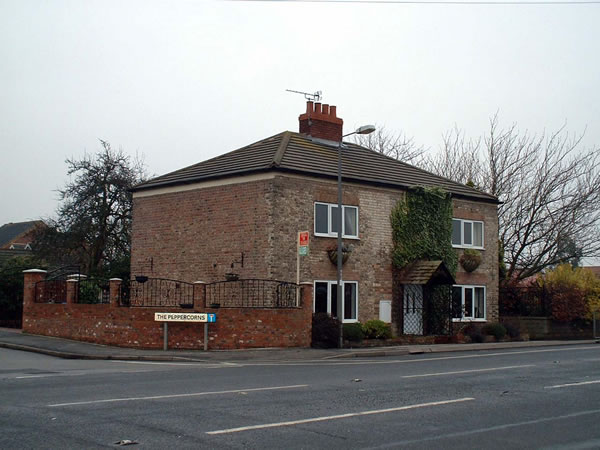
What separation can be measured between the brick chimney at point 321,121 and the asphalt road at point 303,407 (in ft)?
49.1

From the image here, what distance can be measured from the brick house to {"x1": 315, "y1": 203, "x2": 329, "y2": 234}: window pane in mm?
37

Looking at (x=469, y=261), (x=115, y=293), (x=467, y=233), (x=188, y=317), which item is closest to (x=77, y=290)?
(x=115, y=293)

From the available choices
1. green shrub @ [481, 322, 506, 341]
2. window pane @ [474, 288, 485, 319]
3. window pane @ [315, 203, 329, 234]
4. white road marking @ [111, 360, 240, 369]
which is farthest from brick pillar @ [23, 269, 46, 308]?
window pane @ [474, 288, 485, 319]

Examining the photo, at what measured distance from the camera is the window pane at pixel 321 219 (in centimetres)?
2703

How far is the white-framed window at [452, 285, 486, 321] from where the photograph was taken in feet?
103

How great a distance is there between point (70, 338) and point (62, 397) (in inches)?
581

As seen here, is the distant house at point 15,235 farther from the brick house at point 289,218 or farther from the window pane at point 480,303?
the window pane at point 480,303

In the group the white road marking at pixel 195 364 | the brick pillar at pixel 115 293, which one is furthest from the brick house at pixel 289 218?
the white road marking at pixel 195 364

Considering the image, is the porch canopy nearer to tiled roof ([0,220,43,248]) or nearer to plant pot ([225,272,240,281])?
plant pot ([225,272,240,281])

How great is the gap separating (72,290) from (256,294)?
664 cm

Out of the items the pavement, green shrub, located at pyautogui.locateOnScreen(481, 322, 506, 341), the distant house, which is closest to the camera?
the pavement

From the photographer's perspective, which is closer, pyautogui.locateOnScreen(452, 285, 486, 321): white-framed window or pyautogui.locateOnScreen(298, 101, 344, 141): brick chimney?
pyautogui.locateOnScreen(298, 101, 344, 141): brick chimney

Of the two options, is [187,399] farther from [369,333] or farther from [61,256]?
[61,256]

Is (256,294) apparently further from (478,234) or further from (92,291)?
(478,234)
